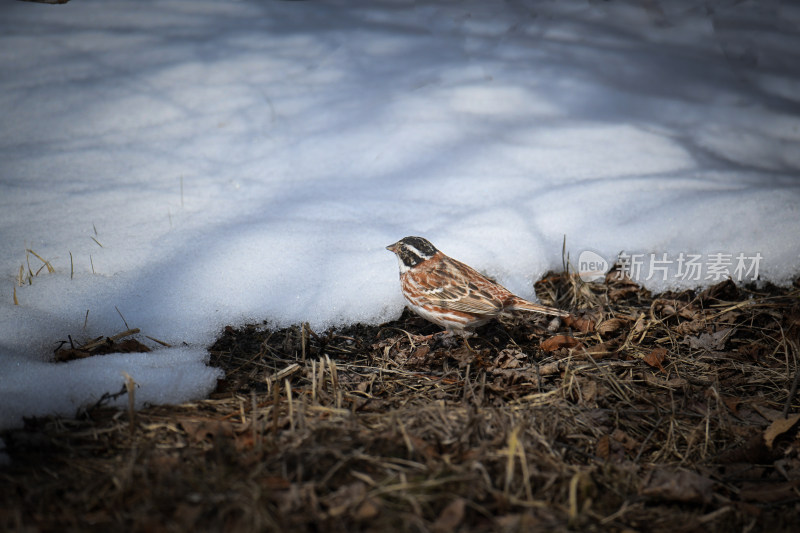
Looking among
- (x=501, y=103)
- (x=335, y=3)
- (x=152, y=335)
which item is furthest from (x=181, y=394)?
(x=335, y=3)

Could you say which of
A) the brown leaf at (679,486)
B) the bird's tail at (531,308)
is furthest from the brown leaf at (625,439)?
the bird's tail at (531,308)

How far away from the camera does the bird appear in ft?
14.9

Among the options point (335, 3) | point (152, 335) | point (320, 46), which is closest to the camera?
point (152, 335)

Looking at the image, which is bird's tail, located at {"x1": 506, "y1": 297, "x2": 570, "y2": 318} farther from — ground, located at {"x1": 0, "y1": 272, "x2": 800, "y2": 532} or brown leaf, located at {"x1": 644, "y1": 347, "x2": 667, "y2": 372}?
brown leaf, located at {"x1": 644, "y1": 347, "x2": 667, "y2": 372}

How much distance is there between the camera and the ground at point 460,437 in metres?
2.57

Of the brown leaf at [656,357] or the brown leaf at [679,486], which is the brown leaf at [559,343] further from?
the brown leaf at [679,486]

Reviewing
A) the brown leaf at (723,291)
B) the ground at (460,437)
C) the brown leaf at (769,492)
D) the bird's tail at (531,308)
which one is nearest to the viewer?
the ground at (460,437)

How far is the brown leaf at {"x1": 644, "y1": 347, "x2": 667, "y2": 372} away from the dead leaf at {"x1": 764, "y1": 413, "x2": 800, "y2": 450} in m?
0.82

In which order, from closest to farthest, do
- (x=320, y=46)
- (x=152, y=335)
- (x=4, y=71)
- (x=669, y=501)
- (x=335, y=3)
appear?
(x=669, y=501)
(x=152, y=335)
(x=4, y=71)
(x=320, y=46)
(x=335, y=3)

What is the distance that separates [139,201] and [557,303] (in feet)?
12.9

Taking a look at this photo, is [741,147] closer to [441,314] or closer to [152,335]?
[441,314]

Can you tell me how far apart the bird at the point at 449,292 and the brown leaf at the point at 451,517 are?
6.78 feet

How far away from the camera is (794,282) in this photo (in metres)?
5.20

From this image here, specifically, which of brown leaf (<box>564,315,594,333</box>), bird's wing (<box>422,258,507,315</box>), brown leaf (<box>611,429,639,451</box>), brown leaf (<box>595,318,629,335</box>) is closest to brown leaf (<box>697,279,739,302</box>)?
brown leaf (<box>595,318,629,335</box>)
